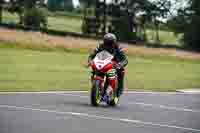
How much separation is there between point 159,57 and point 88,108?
38.9 m

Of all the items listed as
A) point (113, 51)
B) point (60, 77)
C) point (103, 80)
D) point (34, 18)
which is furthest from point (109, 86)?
point (34, 18)

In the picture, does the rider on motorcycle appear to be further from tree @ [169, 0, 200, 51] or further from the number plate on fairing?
tree @ [169, 0, 200, 51]

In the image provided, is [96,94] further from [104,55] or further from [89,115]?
[89,115]

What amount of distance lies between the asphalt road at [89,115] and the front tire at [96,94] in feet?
0.64

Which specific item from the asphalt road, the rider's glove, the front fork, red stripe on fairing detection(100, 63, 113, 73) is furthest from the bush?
red stripe on fairing detection(100, 63, 113, 73)

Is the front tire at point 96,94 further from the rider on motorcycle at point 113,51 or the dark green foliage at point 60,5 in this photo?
the dark green foliage at point 60,5

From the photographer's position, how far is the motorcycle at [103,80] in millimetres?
17625

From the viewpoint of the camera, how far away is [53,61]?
40.4m

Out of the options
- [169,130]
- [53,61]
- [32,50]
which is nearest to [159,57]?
[32,50]

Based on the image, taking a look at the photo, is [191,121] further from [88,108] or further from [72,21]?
[72,21]

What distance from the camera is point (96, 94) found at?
1761 cm

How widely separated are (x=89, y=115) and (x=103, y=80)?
239 centimetres

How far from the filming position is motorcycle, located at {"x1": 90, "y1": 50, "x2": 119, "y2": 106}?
17.6 m

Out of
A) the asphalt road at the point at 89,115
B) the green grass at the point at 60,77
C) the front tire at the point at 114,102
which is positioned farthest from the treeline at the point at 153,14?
the front tire at the point at 114,102
